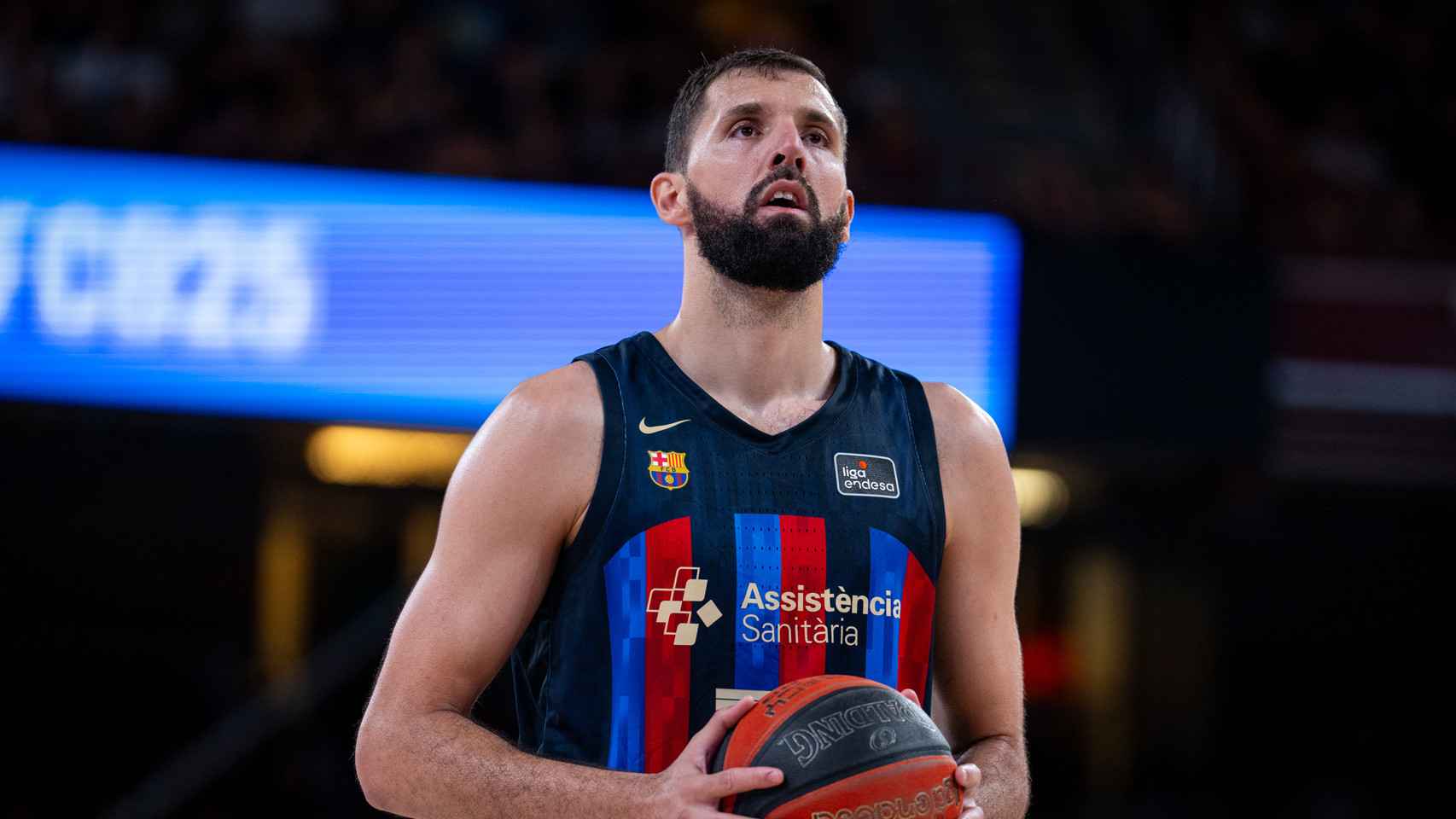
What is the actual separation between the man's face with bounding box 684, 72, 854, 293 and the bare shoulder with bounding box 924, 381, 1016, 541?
0.42m

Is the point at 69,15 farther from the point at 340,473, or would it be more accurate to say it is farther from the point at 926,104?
the point at 926,104

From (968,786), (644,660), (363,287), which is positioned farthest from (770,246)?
(363,287)

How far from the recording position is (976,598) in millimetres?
3078

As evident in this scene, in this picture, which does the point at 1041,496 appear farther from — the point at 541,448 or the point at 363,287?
the point at 541,448

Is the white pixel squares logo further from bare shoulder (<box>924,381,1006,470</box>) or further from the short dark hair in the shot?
the short dark hair

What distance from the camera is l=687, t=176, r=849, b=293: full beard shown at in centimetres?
294

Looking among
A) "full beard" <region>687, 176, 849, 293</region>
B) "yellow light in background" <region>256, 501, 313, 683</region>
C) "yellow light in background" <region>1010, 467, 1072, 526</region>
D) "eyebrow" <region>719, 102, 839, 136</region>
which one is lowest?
"yellow light in background" <region>256, 501, 313, 683</region>

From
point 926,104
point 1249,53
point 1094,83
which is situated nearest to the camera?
point 926,104

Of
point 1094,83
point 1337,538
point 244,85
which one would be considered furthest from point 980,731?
point 1337,538

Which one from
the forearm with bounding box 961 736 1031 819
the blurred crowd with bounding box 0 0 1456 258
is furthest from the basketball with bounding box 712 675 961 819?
the blurred crowd with bounding box 0 0 1456 258

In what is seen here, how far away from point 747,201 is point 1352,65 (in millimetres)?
10430

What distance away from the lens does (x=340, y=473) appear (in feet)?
33.4

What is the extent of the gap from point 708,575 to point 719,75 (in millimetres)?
1053

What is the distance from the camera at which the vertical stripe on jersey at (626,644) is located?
2.77 meters
